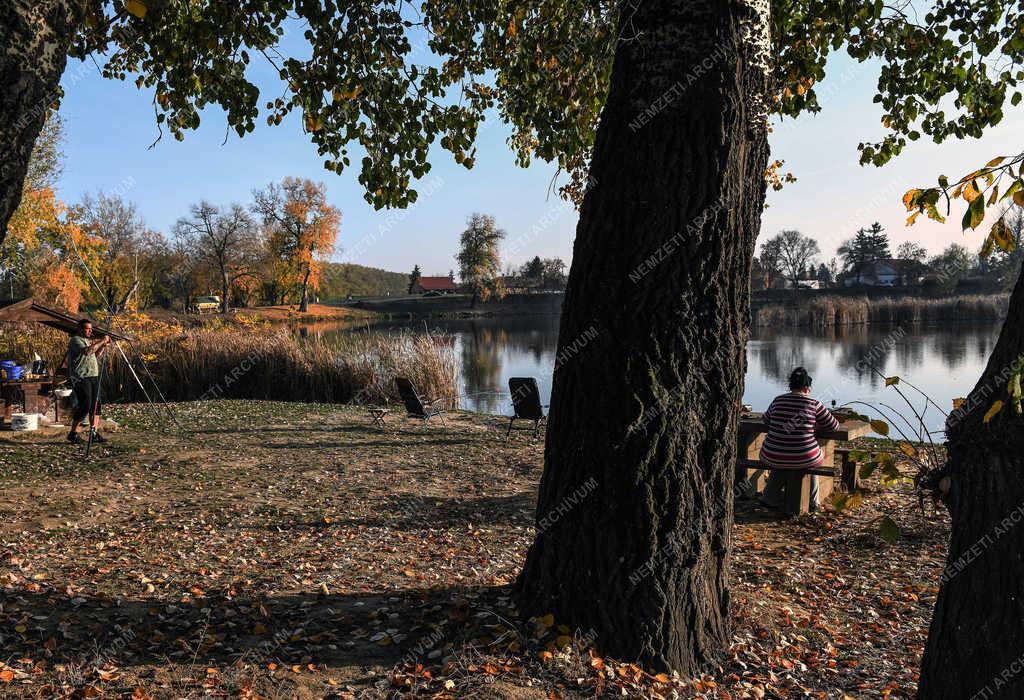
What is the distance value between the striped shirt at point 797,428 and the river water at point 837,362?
7017 millimetres

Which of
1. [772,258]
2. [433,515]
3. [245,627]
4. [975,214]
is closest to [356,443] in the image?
[433,515]

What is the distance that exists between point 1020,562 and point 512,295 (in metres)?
67.5

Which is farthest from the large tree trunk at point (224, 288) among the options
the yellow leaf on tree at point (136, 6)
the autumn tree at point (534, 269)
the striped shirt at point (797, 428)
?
the yellow leaf on tree at point (136, 6)

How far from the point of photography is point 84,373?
34.0 ft

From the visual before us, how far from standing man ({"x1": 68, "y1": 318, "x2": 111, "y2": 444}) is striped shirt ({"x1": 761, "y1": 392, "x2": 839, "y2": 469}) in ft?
29.9

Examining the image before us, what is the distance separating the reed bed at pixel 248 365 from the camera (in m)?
17.3

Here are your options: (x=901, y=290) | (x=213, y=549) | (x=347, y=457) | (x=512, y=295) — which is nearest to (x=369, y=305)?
(x=512, y=295)

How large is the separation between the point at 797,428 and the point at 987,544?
14.4ft

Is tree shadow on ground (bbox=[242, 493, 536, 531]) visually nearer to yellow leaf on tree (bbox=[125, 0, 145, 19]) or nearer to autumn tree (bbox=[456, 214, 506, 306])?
yellow leaf on tree (bbox=[125, 0, 145, 19])

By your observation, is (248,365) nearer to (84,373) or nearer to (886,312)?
(84,373)

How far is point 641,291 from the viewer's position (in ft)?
11.8

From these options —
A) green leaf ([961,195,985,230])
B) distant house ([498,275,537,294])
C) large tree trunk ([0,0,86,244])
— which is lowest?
green leaf ([961,195,985,230])

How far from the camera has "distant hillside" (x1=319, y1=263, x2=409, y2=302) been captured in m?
85.0

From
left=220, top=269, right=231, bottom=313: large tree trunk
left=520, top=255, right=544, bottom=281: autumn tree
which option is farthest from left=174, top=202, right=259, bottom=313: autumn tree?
left=520, top=255, right=544, bottom=281: autumn tree
